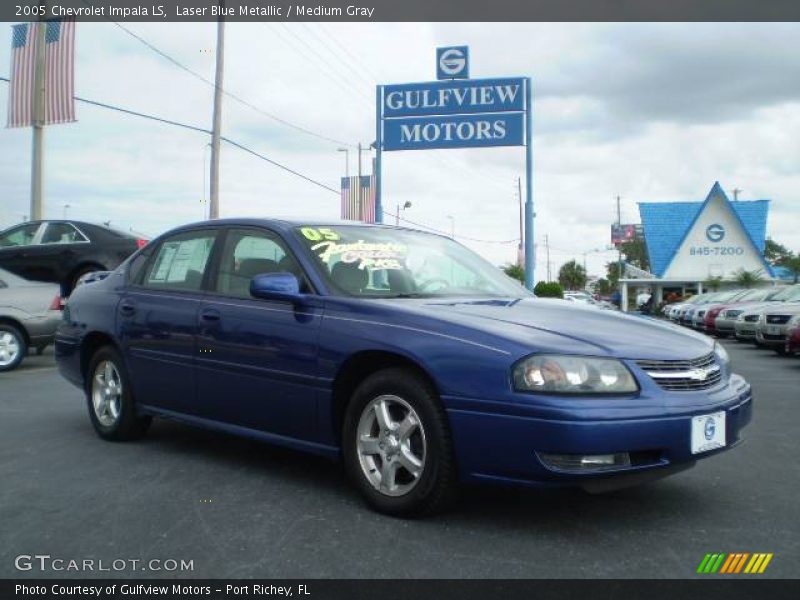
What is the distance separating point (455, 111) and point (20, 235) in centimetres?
1240

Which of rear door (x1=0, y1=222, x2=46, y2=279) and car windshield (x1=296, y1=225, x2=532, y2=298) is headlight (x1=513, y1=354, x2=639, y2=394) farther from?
rear door (x1=0, y1=222, x2=46, y2=279)

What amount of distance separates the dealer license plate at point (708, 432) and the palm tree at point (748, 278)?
154ft

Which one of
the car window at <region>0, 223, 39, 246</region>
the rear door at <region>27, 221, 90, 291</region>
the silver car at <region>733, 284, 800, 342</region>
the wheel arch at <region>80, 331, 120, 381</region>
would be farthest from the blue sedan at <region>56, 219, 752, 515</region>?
the silver car at <region>733, 284, 800, 342</region>

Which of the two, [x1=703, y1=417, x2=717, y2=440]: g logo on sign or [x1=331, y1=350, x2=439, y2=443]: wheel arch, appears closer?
[x1=703, y1=417, x2=717, y2=440]: g logo on sign

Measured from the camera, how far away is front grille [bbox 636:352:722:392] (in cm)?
349

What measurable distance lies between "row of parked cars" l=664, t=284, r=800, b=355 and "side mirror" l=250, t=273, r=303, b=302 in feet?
34.1

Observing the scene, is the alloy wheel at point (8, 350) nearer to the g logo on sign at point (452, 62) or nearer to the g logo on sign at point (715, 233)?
the g logo on sign at point (452, 62)

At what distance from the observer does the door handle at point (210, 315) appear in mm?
4598

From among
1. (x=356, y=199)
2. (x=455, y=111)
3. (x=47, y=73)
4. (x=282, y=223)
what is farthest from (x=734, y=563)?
(x=356, y=199)

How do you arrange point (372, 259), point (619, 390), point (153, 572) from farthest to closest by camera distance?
point (372, 259) → point (619, 390) → point (153, 572)
